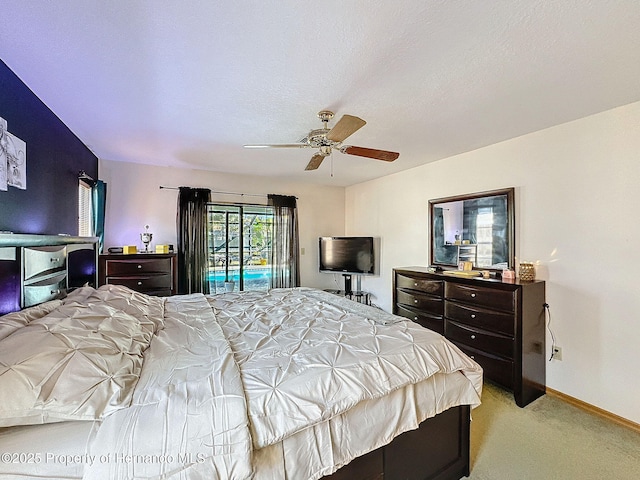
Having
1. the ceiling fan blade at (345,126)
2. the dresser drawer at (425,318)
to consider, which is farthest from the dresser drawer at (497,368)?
the ceiling fan blade at (345,126)

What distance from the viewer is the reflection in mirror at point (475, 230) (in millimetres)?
3090

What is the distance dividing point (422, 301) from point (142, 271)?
137 inches

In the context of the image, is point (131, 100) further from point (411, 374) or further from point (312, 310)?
point (411, 374)

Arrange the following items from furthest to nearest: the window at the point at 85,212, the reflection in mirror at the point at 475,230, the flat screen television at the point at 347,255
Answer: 1. the flat screen television at the point at 347,255
2. the window at the point at 85,212
3. the reflection in mirror at the point at 475,230

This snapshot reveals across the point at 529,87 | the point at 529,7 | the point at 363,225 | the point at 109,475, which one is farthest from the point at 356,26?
the point at 363,225

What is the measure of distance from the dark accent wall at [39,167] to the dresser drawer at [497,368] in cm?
393

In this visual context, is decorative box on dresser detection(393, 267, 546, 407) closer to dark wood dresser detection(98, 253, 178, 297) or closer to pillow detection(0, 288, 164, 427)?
pillow detection(0, 288, 164, 427)

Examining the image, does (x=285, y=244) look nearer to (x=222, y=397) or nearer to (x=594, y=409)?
(x=222, y=397)

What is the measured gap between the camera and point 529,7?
52.3 inches

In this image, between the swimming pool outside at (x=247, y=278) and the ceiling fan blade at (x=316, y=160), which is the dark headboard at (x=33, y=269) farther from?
the swimming pool outside at (x=247, y=278)

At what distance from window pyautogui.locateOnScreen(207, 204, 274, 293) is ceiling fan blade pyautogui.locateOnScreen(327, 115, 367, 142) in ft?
9.81

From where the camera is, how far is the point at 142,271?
11.6ft

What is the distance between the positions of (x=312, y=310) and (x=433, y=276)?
1.69 metres

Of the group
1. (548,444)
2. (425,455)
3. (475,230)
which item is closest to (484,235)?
(475,230)
